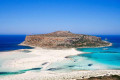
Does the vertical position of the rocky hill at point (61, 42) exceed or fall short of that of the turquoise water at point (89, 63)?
it exceeds it

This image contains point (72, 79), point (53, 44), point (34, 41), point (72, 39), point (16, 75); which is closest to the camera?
point (72, 79)

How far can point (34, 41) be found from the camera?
6700 cm

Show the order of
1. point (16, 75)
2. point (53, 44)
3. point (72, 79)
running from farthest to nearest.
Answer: point (53, 44) → point (16, 75) → point (72, 79)

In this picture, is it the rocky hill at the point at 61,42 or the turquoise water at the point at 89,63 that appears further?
the rocky hill at the point at 61,42

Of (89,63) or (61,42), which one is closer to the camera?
(89,63)

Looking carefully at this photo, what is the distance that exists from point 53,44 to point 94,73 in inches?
1426

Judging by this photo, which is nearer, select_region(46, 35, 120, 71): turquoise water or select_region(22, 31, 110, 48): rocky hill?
select_region(46, 35, 120, 71): turquoise water

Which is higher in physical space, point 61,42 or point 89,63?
point 61,42

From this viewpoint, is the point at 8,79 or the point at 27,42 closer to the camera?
the point at 8,79

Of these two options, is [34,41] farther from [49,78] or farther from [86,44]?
[49,78]

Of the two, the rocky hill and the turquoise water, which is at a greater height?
the rocky hill

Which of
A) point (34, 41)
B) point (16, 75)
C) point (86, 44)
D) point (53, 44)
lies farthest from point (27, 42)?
point (16, 75)

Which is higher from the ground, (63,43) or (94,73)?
(63,43)

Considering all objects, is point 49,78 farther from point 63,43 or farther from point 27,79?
point 63,43
